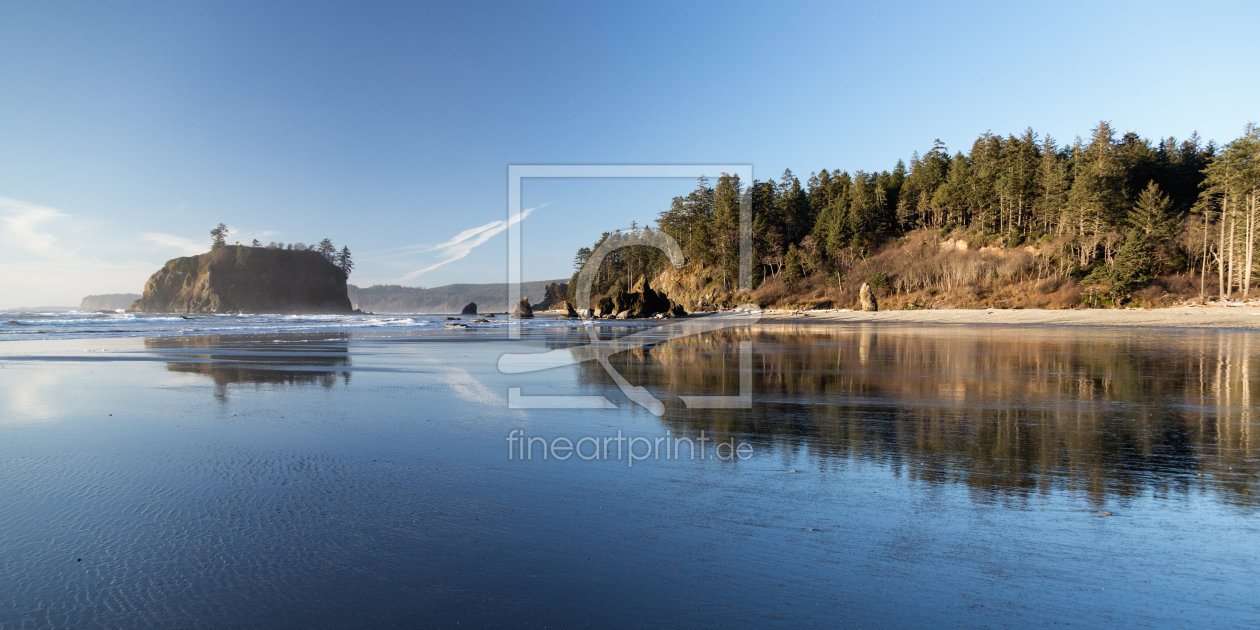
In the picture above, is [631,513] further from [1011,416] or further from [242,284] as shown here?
[242,284]

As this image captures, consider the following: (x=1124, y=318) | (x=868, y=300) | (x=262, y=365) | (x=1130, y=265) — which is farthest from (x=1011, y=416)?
(x=868, y=300)

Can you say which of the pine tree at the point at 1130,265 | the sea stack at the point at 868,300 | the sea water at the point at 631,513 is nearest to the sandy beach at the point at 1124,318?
the pine tree at the point at 1130,265

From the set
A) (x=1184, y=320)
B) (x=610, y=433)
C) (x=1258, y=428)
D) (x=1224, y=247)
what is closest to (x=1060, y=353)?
(x=1258, y=428)

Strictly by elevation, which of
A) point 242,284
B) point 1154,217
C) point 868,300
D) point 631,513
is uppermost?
point 1154,217

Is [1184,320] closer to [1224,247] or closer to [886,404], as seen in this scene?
[1224,247]

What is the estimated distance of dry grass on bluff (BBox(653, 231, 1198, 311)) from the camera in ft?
188

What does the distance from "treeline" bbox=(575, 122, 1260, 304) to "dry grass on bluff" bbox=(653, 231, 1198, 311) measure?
4.38 ft

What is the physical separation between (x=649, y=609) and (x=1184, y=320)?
4604cm

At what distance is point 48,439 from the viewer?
21.2 feet

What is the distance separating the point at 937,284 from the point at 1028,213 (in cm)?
1999

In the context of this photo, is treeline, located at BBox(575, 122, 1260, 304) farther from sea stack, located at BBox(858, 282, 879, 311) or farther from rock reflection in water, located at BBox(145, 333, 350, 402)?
rock reflection in water, located at BBox(145, 333, 350, 402)

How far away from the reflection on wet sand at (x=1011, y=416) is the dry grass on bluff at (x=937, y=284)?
51.5m

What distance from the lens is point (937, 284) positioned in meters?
72.4

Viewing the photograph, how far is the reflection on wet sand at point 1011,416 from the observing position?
5020mm
